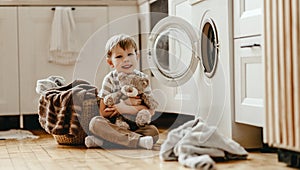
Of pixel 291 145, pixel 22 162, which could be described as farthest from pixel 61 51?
pixel 291 145

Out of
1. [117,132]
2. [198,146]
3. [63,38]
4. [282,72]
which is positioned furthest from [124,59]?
[63,38]

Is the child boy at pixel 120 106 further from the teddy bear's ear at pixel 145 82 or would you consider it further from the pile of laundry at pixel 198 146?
the pile of laundry at pixel 198 146

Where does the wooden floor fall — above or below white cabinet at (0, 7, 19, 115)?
below

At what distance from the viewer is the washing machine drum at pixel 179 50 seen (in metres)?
2.55

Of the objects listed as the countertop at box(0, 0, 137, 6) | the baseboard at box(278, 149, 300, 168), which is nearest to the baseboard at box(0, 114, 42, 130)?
the countertop at box(0, 0, 137, 6)

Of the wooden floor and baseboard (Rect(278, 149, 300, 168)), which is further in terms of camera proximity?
the wooden floor

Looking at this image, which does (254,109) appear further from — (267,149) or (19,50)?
(19,50)

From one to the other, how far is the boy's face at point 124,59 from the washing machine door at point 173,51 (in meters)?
0.37

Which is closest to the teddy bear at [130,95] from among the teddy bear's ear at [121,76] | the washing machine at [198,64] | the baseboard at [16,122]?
the teddy bear's ear at [121,76]

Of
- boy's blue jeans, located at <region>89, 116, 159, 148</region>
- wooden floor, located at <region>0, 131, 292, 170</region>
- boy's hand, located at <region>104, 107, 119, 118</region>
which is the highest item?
boy's hand, located at <region>104, 107, 119, 118</region>

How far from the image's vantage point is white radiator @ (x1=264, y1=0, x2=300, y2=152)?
1633 millimetres

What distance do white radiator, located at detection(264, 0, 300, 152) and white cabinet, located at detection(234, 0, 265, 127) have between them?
0.21 metres

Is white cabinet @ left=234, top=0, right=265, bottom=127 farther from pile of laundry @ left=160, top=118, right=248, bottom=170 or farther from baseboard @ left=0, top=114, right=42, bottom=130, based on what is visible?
baseboard @ left=0, top=114, right=42, bottom=130

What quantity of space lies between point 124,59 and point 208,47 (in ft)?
1.39
